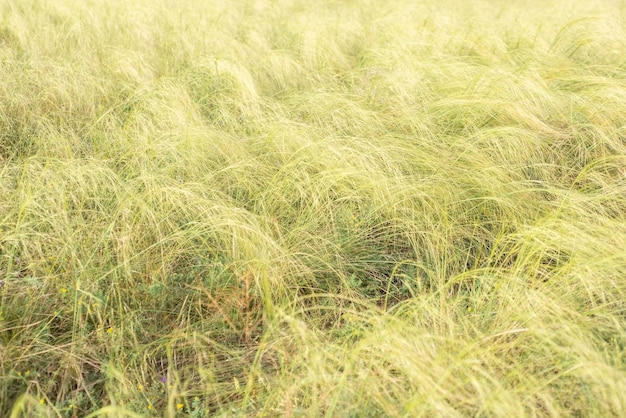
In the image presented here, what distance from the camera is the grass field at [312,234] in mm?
1406

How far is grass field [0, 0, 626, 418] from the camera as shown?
55.4 inches

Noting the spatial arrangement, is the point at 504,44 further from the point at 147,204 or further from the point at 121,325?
the point at 121,325

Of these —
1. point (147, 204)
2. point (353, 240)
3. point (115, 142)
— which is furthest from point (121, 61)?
point (353, 240)

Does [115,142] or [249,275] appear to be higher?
[249,275]

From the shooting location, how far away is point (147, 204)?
1983 millimetres

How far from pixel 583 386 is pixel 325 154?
1261mm

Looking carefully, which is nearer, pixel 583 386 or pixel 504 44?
pixel 583 386

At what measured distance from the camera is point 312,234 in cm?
201

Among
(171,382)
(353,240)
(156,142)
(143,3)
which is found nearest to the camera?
(171,382)

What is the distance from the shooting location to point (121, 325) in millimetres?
1596

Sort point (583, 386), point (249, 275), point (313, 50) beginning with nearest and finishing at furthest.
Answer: point (583, 386), point (249, 275), point (313, 50)

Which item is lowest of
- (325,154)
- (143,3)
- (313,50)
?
(143,3)

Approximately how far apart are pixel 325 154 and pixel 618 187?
1160 millimetres

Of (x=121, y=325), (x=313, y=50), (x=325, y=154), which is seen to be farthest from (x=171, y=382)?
(x=313, y=50)
